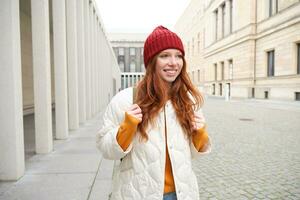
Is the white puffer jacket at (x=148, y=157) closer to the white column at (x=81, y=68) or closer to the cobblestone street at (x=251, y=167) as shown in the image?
the cobblestone street at (x=251, y=167)

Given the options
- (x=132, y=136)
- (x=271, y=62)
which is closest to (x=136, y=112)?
(x=132, y=136)

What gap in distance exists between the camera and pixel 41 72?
6.57 meters

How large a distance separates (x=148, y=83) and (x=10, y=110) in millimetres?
3394

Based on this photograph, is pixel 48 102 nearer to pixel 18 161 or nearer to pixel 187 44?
pixel 18 161

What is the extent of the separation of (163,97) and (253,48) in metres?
33.2

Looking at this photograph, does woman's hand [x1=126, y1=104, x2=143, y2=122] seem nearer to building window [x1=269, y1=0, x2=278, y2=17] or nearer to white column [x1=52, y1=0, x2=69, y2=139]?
white column [x1=52, y1=0, x2=69, y2=139]

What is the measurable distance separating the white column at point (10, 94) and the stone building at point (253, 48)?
23549mm

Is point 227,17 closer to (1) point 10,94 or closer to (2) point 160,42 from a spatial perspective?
(1) point 10,94

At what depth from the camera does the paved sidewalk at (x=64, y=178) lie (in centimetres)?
414

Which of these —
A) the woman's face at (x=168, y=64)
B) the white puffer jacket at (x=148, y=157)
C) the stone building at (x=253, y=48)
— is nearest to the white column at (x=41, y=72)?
the white puffer jacket at (x=148, y=157)

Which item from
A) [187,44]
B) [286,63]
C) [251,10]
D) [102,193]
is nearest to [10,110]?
[102,193]

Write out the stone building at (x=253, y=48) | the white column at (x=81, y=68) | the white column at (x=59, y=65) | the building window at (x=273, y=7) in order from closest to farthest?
the white column at (x=59, y=65) < the white column at (x=81, y=68) < the stone building at (x=253, y=48) < the building window at (x=273, y=7)

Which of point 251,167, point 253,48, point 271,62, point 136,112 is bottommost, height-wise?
point 251,167

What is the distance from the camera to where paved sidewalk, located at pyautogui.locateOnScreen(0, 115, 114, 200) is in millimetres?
4145
